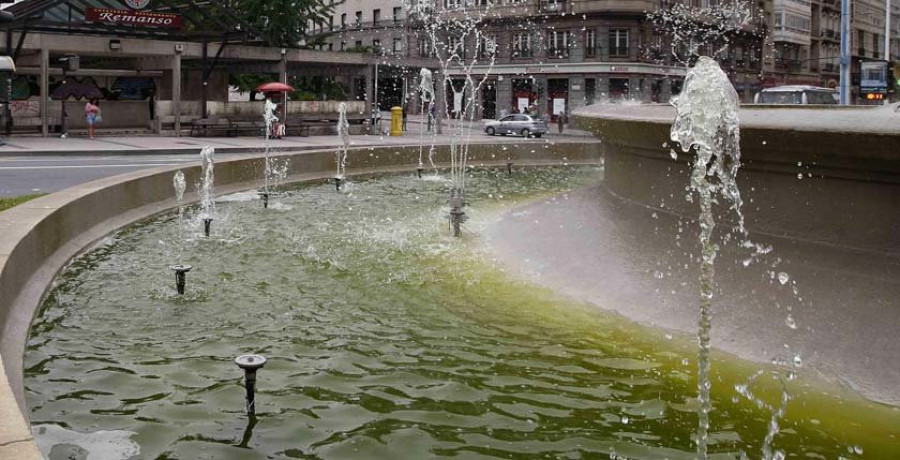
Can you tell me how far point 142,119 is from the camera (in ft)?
130

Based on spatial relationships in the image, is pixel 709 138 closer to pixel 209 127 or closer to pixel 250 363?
pixel 250 363

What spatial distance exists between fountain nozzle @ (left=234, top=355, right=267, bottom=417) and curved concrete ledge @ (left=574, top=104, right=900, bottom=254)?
14.4 feet

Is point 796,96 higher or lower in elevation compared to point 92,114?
higher

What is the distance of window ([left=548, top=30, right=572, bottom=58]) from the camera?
204 feet

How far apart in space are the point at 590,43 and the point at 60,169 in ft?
148

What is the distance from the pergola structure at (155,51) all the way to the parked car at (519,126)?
6430 mm

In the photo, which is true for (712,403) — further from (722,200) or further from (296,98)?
(296,98)

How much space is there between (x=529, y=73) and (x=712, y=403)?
59.4m

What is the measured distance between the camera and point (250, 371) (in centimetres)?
563

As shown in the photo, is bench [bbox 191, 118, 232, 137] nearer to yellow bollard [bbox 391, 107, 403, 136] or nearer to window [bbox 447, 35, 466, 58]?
yellow bollard [bbox 391, 107, 403, 136]

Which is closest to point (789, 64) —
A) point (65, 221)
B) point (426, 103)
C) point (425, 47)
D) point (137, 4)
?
point (425, 47)

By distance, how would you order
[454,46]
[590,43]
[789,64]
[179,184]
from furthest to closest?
1. [789,64]
2. [454,46]
3. [590,43]
4. [179,184]

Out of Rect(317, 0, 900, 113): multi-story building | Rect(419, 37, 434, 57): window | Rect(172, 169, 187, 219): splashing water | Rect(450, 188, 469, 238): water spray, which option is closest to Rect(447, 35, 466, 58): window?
Rect(317, 0, 900, 113): multi-story building

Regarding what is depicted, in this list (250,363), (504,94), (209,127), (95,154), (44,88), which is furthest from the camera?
(504,94)
